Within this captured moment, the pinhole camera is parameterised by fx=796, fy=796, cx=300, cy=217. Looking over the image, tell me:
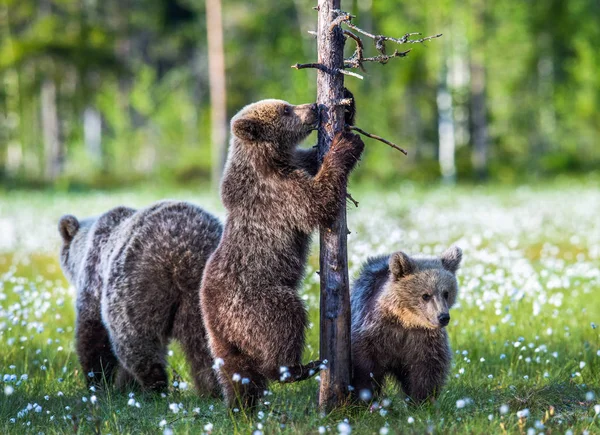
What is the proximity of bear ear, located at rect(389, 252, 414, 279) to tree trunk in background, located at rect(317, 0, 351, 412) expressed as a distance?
45cm

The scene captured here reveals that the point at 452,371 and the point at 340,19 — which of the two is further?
the point at 452,371

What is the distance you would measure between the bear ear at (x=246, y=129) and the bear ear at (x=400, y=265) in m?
1.38

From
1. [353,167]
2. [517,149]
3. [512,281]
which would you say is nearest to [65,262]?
[353,167]

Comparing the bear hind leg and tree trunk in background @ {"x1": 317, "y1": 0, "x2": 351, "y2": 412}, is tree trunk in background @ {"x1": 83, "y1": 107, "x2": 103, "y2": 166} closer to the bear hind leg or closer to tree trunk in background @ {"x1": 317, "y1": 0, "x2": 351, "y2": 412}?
the bear hind leg

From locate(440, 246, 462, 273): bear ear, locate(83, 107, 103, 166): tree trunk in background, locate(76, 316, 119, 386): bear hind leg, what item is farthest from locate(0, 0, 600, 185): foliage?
locate(440, 246, 462, 273): bear ear

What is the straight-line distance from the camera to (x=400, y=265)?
6.05m

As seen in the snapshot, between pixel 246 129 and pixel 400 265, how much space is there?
1.55 metres

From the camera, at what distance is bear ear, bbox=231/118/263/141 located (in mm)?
5789

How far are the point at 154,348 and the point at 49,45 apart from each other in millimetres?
36561

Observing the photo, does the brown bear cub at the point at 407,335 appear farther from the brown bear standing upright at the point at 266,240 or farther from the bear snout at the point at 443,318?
the brown bear standing upright at the point at 266,240

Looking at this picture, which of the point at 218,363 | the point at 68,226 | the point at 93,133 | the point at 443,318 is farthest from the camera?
the point at 93,133

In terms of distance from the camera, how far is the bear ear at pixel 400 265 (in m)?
6.01

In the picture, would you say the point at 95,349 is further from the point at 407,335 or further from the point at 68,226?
the point at 407,335

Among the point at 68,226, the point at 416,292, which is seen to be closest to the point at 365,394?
the point at 416,292
